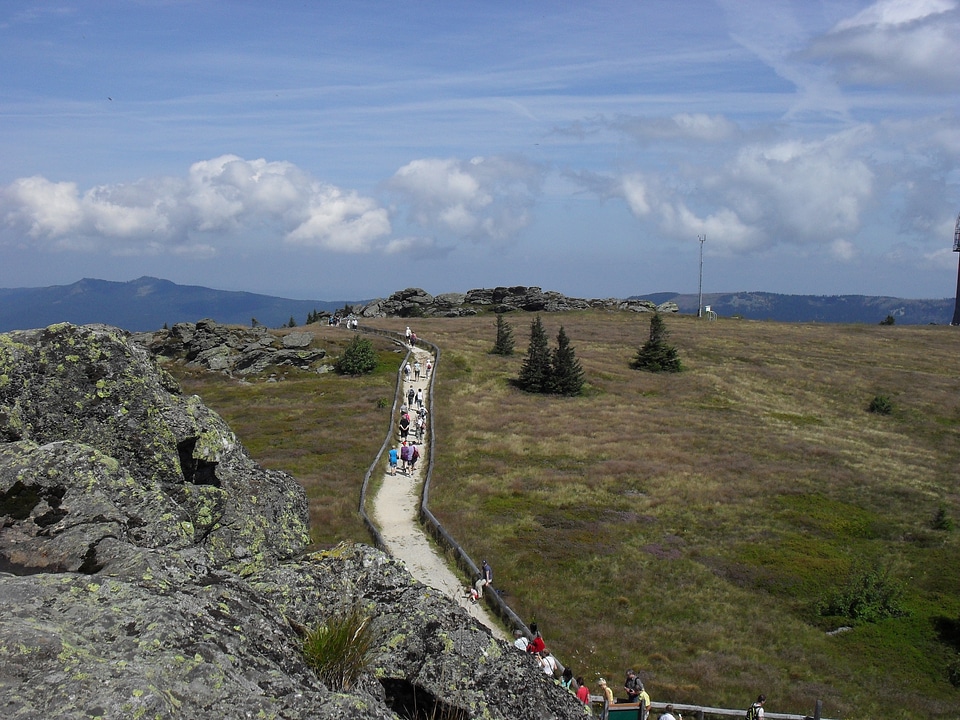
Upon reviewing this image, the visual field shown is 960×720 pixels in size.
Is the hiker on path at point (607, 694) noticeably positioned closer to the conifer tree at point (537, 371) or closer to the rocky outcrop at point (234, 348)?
the conifer tree at point (537, 371)

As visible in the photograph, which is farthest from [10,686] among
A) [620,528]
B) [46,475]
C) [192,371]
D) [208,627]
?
[192,371]

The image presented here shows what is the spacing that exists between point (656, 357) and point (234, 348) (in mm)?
44213

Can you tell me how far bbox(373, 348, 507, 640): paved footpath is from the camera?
22875 millimetres

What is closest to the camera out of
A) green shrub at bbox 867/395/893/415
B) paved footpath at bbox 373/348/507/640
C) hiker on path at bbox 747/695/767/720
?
hiker on path at bbox 747/695/767/720

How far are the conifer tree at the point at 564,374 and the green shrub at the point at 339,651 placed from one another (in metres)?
56.1

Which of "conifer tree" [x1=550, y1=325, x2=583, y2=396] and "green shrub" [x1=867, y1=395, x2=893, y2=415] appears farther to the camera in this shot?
"green shrub" [x1=867, y1=395, x2=893, y2=415]

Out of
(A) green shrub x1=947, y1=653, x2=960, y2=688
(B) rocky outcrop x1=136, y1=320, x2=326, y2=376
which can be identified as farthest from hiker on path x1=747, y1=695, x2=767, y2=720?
(B) rocky outcrop x1=136, y1=320, x2=326, y2=376

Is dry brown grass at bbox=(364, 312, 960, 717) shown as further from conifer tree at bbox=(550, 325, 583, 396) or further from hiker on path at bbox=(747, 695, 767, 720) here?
hiker on path at bbox=(747, 695, 767, 720)

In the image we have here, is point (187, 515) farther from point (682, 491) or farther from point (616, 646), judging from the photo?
point (682, 491)

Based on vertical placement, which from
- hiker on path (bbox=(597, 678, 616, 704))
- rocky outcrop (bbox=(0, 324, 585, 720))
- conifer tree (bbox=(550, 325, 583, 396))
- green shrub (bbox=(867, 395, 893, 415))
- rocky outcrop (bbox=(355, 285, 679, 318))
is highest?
rocky outcrop (bbox=(355, 285, 679, 318))

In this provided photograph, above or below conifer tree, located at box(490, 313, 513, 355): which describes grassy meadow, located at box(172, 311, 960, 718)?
below

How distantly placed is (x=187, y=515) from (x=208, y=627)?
3313mm

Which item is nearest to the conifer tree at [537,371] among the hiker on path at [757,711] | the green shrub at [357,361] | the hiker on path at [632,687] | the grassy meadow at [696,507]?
the grassy meadow at [696,507]

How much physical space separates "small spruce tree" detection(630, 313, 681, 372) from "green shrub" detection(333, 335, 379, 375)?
93.6 ft
